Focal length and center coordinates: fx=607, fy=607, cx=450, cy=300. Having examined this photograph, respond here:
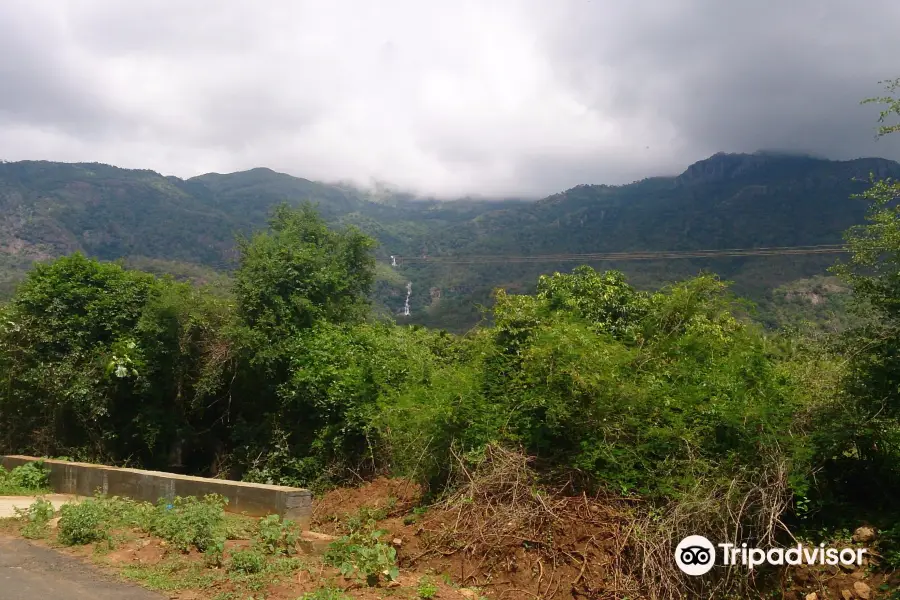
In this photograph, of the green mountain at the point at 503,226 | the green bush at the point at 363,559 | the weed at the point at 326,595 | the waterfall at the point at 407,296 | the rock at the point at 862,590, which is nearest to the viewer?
the weed at the point at 326,595

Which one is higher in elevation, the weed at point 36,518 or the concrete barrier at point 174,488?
the weed at point 36,518

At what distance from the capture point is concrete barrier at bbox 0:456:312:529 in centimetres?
978

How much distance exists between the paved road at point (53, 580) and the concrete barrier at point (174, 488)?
10.1 feet

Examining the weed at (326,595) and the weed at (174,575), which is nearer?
the weed at (326,595)

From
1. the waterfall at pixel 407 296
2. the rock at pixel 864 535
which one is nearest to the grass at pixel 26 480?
the rock at pixel 864 535

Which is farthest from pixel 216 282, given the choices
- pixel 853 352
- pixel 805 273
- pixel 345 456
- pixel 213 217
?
pixel 213 217

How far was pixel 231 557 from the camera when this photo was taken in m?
6.79

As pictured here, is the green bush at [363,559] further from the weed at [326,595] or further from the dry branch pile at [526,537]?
the dry branch pile at [526,537]

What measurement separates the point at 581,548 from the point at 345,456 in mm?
6748

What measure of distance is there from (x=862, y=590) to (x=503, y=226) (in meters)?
108

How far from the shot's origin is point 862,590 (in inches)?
248

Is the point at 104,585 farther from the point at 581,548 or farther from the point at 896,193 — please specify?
the point at 896,193

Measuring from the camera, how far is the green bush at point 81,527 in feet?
25.0

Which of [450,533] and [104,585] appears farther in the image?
[450,533]
